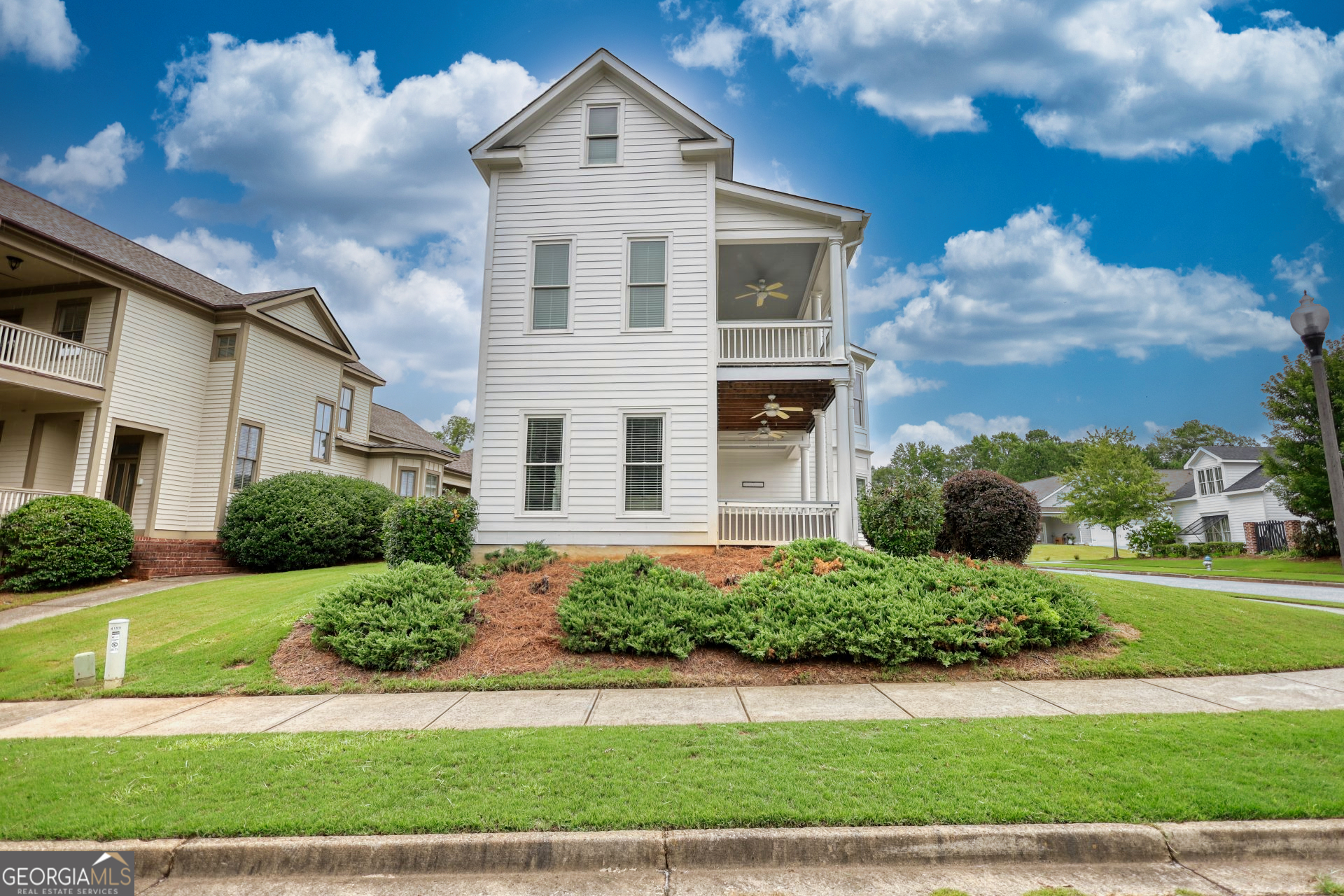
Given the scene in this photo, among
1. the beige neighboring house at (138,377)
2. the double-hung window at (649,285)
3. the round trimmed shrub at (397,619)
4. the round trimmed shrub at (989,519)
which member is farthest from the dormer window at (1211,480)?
the beige neighboring house at (138,377)

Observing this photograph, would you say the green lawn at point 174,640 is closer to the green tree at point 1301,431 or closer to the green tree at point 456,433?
the green tree at point 1301,431

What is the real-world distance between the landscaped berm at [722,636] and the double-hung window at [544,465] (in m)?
2.85

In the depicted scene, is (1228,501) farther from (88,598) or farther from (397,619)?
(88,598)

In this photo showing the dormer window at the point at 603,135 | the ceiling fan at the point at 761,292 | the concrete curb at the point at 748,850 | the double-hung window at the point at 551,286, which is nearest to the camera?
the concrete curb at the point at 748,850

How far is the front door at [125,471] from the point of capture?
1716 centimetres

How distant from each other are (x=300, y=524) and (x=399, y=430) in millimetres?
12020

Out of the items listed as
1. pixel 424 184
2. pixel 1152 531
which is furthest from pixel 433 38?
pixel 1152 531

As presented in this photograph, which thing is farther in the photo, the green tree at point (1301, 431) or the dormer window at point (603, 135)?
the green tree at point (1301, 431)

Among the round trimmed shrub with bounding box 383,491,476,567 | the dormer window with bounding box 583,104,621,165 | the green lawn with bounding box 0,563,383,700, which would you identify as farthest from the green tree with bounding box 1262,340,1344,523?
the green lawn with bounding box 0,563,383,700

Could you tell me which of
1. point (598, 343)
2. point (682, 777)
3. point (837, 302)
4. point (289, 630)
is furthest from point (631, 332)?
point (682, 777)

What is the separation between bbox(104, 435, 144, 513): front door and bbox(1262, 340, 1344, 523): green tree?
1505 inches

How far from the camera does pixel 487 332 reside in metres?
13.0

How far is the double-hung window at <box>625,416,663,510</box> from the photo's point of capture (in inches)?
490

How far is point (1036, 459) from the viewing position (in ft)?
250
